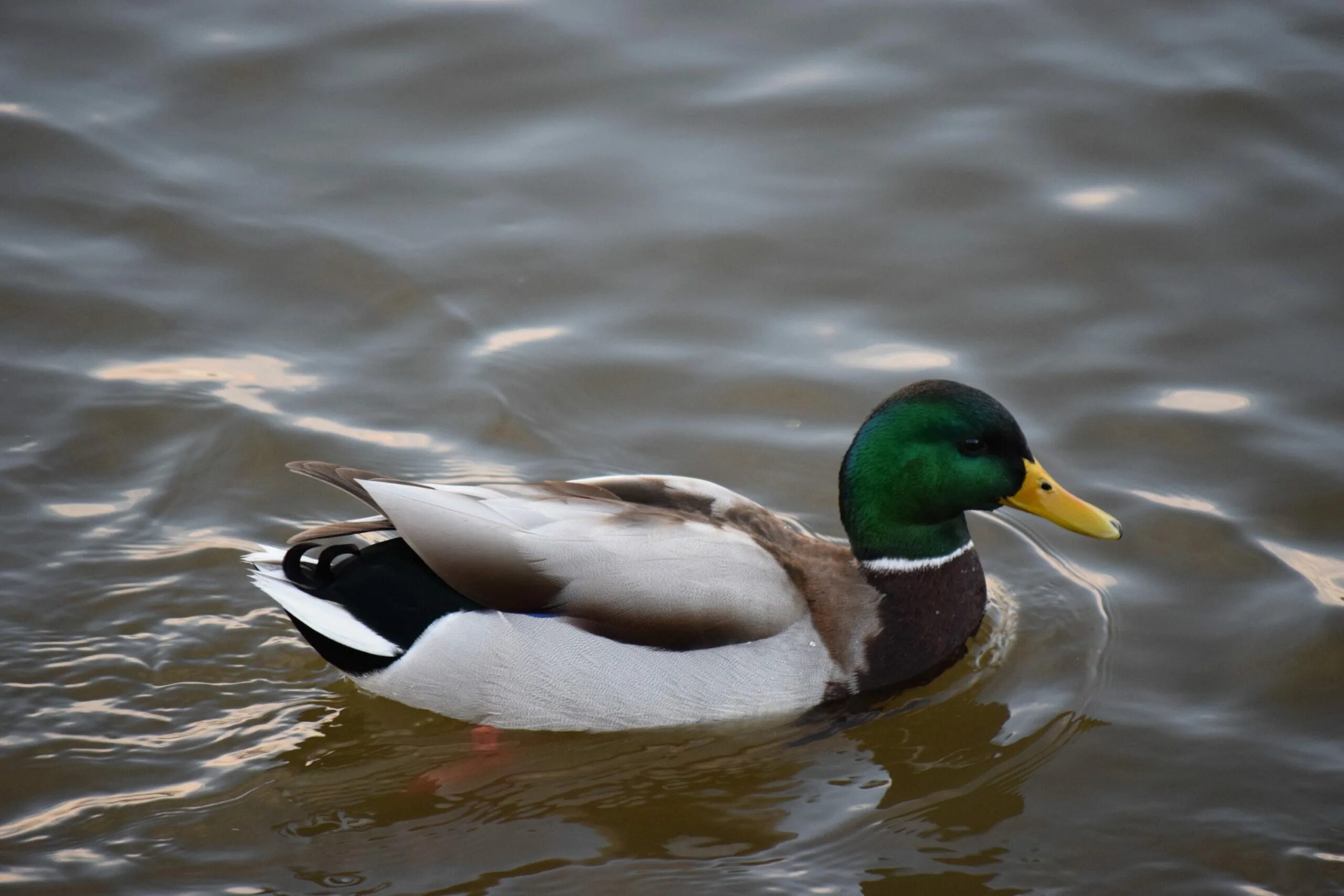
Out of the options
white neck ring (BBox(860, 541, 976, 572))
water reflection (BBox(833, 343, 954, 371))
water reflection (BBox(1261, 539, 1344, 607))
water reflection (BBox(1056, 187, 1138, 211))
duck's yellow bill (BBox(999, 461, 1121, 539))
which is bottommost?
water reflection (BBox(1261, 539, 1344, 607))

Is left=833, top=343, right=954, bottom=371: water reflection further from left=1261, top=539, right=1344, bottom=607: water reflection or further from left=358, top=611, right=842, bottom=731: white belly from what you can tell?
left=358, top=611, right=842, bottom=731: white belly

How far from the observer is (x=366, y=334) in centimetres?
714

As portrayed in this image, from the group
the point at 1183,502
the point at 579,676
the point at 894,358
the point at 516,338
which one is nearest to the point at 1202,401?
the point at 1183,502

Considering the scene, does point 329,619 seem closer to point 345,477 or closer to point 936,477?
point 345,477

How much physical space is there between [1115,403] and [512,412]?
275 cm

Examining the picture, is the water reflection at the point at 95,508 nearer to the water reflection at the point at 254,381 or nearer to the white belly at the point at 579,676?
the water reflection at the point at 254,381

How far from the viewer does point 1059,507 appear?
5.34m

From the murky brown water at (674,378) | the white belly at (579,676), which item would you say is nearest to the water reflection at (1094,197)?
the murky brown water at (674,378)

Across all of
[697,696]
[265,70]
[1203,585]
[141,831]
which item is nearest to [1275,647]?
[1203,585]

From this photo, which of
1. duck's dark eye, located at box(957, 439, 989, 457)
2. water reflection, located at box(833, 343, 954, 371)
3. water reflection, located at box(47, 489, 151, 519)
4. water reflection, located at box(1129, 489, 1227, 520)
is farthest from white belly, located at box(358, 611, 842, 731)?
water reflection, located at box(833, 343, 954, 371)

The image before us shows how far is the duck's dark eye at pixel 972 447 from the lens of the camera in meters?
5.24

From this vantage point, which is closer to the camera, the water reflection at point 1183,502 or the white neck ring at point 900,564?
the white neck ring at point 900,564

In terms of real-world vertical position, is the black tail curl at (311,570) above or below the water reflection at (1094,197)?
below

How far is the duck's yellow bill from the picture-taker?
17.4ft
